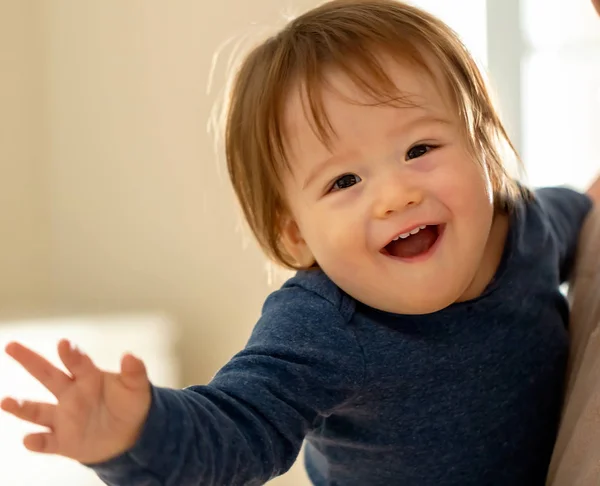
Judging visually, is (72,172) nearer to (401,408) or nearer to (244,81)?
(244,81)

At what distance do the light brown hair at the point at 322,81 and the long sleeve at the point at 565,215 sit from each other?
0.07m

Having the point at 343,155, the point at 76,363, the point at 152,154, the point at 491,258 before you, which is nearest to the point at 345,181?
the point at 343,155

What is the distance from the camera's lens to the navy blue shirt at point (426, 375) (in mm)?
570

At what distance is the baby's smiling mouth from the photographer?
624 mm

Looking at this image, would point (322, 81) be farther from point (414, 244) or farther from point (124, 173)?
point (124, 173)

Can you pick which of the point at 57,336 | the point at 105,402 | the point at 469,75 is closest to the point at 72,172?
the point at 57,336

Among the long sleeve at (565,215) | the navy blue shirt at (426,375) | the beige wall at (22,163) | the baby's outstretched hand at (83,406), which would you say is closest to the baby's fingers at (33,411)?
the baby's outstretched hand at (83,406)

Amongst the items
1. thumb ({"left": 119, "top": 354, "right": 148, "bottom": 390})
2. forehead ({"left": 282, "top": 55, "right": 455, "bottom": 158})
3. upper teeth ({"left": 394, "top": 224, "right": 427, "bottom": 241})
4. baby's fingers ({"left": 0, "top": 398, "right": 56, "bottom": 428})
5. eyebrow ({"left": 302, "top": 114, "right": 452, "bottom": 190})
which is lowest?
baby's fingers ({"left": 0, "top": 398, "right": 56, "bottom": 428})

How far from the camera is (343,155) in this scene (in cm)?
61

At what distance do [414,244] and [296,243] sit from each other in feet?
0.42

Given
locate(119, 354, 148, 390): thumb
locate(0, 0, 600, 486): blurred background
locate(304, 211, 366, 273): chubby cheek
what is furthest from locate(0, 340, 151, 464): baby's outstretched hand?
locate(0, 0, 600, 486): blurred background

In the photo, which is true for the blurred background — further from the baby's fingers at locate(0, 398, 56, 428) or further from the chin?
the baby's fingers at locate(0, 398, 56, 428)

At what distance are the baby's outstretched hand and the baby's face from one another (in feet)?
0.81

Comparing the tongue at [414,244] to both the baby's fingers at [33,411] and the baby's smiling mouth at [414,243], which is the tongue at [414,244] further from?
the baby's fingers at [33,411]
